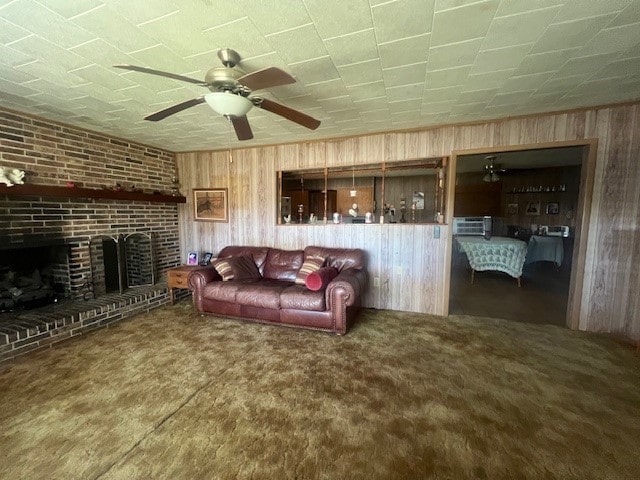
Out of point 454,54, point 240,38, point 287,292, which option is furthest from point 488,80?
point 287,292

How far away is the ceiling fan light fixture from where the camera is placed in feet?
5.43

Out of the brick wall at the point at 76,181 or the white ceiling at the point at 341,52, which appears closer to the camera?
the white ceiling at the point at 341,52

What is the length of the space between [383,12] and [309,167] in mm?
2515

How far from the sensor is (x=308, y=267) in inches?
132

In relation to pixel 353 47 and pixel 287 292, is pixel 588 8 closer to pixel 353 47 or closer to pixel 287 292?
pixel 353 47

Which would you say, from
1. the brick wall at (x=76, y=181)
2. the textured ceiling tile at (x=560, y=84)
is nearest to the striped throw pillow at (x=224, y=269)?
the brick wall at (x=76, y=181)

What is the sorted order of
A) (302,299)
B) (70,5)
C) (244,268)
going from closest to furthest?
1. (70,5)
2. (302,299)
3. (244,268)

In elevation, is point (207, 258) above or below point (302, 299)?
above

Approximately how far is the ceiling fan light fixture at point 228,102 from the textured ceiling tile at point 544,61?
6.52 ft

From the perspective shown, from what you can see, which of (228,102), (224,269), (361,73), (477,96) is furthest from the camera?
(224,269)

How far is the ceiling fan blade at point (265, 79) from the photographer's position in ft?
4.72

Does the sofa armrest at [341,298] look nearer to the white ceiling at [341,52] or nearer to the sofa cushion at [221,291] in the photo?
the sofa cushion at [221,291]

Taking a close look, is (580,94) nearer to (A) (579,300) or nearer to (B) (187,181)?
(A) (579,300)

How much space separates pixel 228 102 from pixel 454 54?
1.58 meters
